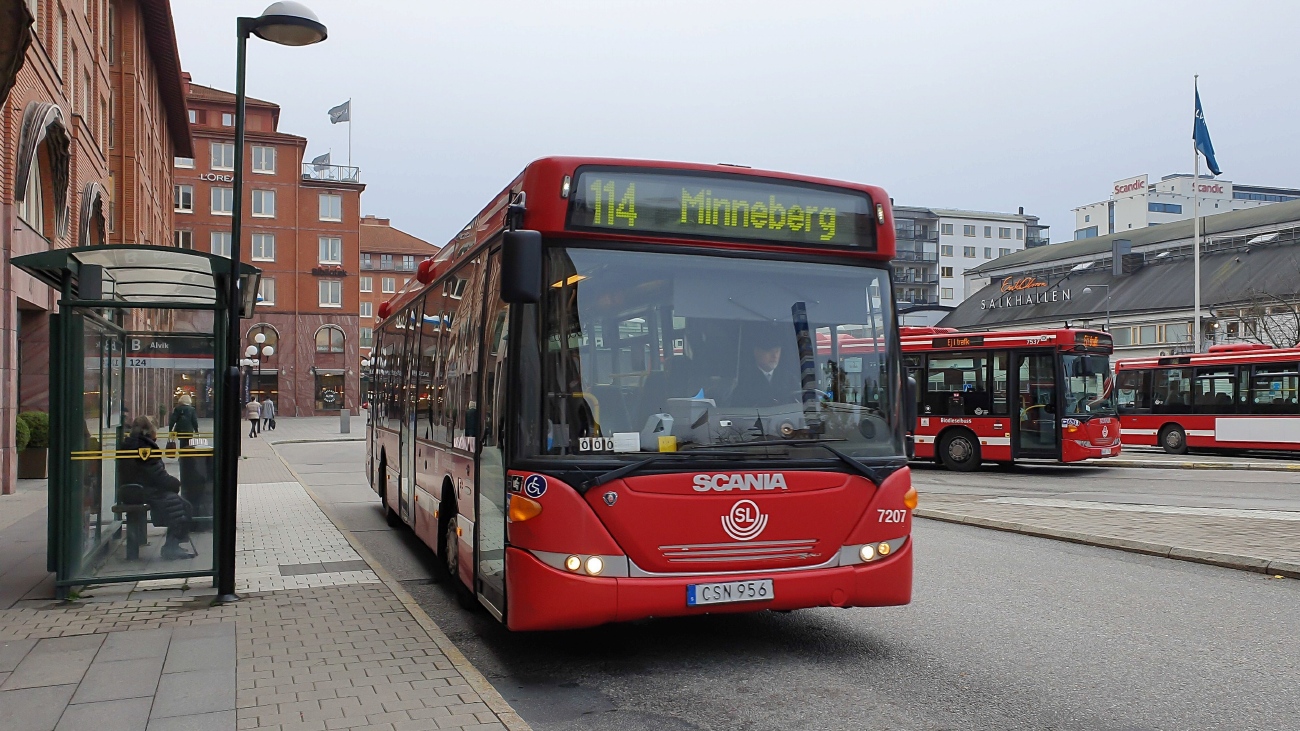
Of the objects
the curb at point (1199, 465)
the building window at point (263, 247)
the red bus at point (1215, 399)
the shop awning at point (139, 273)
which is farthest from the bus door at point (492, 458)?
the building window at point (263, 247)

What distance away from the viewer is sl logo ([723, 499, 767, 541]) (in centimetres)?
640

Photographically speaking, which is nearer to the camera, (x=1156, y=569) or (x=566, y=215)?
(x=566, y=215)

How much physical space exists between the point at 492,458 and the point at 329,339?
2522 inches

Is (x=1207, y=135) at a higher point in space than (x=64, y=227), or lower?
higher

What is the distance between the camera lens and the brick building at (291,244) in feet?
217

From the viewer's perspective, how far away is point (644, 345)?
20.8ft

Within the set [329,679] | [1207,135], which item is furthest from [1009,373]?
[1207,135]

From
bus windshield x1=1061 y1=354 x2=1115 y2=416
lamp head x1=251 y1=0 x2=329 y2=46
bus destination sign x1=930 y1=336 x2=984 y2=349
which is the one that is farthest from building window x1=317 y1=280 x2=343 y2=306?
lamp head x1=251 y1=0 x2=329 y2=46

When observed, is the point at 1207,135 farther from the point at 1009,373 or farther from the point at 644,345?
the point at 644,345

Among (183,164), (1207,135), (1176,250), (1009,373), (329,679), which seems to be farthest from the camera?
(1176,250)

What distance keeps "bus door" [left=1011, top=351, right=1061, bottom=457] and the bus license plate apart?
649 inches

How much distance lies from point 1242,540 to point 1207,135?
30596 millimetres

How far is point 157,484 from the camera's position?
901cm

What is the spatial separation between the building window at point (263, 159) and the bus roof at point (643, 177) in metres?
64.1
